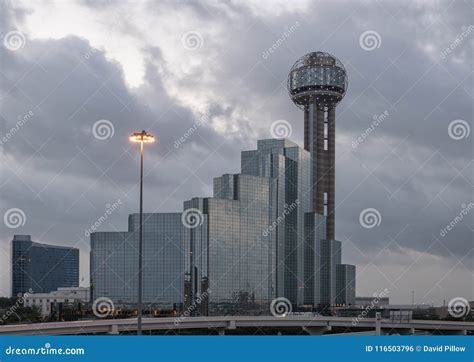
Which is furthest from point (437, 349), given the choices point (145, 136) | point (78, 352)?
point (145, 136)

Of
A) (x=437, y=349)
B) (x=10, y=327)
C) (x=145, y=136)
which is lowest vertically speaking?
(x=437, y=349)

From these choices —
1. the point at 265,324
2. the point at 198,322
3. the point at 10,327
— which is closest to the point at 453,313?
the point at 265,324

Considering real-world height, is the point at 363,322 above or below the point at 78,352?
above

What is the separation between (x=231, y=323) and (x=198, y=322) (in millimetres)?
8449

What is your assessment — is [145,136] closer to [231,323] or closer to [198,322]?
[198,322]

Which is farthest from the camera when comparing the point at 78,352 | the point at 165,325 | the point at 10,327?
the point at 165,325

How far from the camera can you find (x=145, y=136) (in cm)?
3638

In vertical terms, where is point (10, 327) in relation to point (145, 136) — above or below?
below

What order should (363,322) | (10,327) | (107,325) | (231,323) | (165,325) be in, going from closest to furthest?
(10,327), (107,325), (165,325), (231,323), (363,322)

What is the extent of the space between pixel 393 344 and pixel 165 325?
77.2 meters

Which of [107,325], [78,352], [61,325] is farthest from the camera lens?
[107,325]

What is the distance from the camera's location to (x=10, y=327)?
68.1 m

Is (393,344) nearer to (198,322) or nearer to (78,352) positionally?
(78,352)

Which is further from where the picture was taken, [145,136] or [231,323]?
[231,323]
